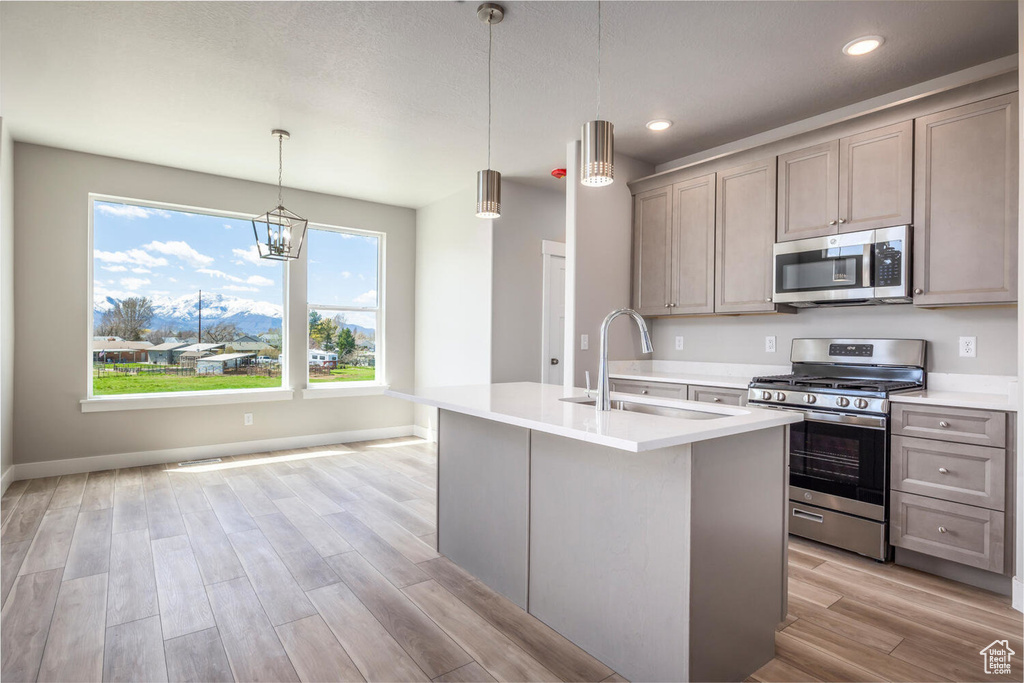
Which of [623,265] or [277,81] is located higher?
[277,81]

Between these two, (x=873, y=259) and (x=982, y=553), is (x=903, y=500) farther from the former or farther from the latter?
(x=873, y=259)

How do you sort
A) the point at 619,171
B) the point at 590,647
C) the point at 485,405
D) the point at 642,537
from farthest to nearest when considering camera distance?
the point at 619,171
the point at 485,405
the point at 590,647
the point at 642,537

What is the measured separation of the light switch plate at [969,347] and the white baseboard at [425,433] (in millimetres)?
4433

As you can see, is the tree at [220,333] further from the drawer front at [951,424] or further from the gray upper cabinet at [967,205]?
the gray upper cabinet at [967,205]

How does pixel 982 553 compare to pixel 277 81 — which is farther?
pixel 277 81

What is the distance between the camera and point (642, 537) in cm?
176

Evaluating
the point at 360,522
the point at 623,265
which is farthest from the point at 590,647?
the point at 623,265

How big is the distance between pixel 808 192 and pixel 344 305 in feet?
14.3

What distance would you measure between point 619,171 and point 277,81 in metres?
2.49


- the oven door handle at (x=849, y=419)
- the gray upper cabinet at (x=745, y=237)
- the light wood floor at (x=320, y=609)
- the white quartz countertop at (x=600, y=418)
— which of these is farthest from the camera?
the gray upper cabinet at (x=745, y=237)

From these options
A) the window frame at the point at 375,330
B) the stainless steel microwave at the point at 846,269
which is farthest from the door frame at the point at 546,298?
the stainless steel microwave at the point at 846,269

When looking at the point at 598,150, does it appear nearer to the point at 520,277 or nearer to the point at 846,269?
the point at 846,269

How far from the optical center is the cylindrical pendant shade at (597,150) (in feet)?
6.17

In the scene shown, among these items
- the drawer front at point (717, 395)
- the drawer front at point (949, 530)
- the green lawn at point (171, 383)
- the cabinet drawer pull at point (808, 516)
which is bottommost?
the cabinet drawer pull at point (808, 516)
